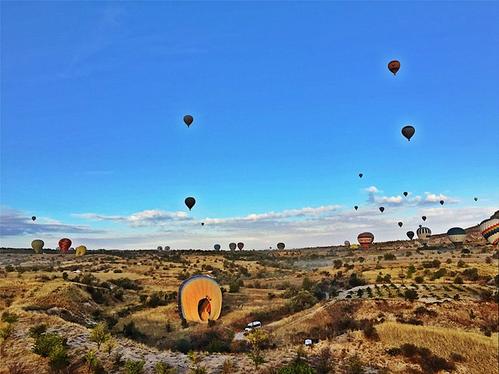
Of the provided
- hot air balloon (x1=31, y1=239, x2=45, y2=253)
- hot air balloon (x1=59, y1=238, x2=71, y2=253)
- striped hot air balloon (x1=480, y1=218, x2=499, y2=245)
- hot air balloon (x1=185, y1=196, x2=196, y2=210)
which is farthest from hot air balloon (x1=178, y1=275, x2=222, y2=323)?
hot air balloon (x1=31, y1=239, x2=45, y2=253)

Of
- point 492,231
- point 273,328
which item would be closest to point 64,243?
point 273,328

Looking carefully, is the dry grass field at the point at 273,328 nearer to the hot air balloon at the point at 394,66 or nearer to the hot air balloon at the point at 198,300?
the hot air balloon at the point at 198,300

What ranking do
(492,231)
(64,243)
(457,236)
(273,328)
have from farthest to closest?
(64,243) < (457,236) < (492,231) < (273,328)

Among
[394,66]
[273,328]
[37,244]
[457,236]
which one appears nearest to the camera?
[273,328]

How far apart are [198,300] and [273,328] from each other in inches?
328

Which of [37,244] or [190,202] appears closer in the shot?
[190,202]

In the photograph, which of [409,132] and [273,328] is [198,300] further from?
[409,132]

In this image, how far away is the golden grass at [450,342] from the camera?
24.7 metres

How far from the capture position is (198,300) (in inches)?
1518

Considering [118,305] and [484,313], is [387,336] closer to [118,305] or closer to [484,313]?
[484,313]

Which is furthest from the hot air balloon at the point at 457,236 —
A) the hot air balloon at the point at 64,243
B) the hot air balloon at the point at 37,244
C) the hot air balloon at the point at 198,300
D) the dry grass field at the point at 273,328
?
the hot air balloon at the point at 37,244

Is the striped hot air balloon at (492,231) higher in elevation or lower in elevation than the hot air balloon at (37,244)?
lower

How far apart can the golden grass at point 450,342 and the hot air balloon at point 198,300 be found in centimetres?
1630

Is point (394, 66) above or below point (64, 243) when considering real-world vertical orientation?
above
